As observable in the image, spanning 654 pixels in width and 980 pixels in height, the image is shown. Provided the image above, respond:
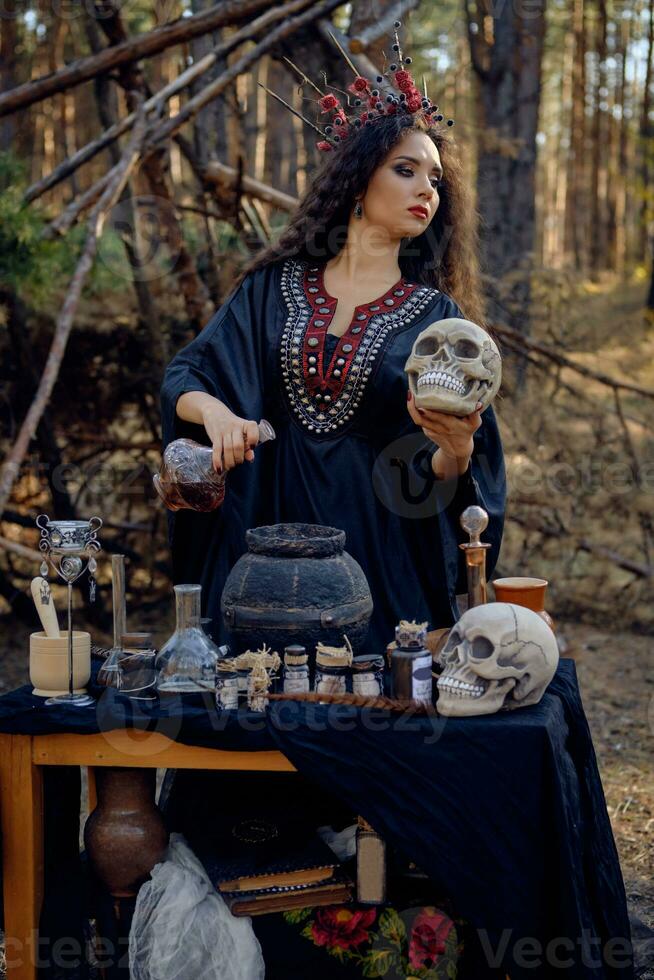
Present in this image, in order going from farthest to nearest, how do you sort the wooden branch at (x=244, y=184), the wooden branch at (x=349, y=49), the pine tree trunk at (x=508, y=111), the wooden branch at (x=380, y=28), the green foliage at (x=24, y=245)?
the pine tree trunk at (x=508, y=111)
the wooden branch at (x=244, y=184)
the wooden branch at (x=380, y=28)
the wooden branch at (x=349, y=49)
the green foliage at (x=24, y=245)

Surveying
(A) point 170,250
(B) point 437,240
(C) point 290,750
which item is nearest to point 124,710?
(C) point 290,750

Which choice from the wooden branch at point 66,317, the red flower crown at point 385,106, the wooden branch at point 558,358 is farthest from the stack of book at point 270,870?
the wooden branch at point 558,358

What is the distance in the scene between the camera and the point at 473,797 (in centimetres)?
215

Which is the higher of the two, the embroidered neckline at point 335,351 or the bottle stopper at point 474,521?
the embroidered neckline at point 335,351

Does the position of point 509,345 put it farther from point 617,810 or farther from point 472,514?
point 472,514

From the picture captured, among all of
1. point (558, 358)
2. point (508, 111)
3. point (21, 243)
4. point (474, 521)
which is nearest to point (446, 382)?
point (474, 521)

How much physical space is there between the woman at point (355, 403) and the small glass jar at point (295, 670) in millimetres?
434

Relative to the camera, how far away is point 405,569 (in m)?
2.81

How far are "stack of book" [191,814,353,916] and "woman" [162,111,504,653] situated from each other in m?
0.49

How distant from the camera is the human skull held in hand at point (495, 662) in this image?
7.16 ft

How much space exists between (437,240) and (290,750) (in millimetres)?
1580

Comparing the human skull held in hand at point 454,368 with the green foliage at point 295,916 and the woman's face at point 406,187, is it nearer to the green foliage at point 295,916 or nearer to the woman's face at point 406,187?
the woman's face at point 406,187

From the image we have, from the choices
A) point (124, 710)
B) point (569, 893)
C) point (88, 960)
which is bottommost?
point (88, 960)

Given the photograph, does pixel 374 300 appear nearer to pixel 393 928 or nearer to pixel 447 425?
pixel 447 425
